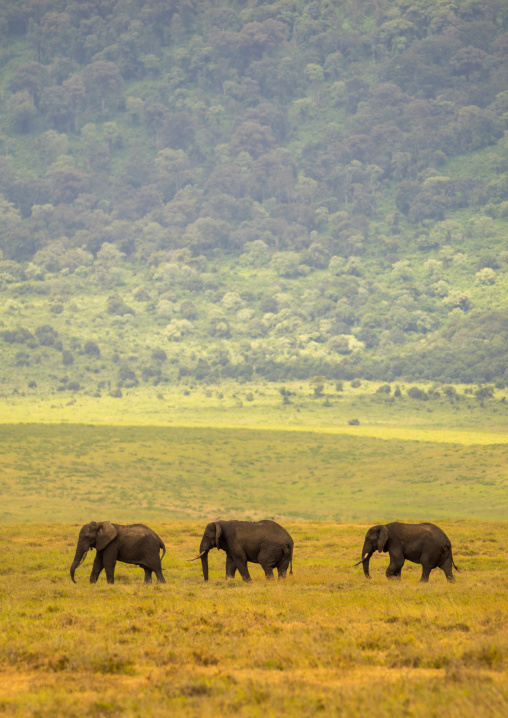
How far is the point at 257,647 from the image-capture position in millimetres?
14586

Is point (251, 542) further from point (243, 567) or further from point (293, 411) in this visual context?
point (293, 411)

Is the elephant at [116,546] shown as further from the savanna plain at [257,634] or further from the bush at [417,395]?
the bush at [417,395]

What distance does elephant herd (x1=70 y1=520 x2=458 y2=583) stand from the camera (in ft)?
77.0

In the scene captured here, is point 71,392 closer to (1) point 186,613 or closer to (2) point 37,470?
(2) point 37,470

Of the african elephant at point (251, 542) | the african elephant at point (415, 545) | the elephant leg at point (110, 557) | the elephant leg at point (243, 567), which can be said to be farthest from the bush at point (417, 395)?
the elephant leg at point (110, 557)

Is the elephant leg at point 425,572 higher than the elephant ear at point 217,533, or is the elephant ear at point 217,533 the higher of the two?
the elephant ear at point 217,533

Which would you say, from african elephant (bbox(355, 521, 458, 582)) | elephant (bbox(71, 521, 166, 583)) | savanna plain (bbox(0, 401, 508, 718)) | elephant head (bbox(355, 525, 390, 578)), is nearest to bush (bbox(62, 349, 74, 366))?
savanna plain (bbox(0, 401, 508, 718))

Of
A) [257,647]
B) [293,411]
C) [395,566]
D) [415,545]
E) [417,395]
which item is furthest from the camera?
[417,395]

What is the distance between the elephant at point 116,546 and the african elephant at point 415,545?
615cm

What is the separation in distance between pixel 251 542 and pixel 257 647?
9.31 metres

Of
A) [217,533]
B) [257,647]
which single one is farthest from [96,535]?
[257,647]

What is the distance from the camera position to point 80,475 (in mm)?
88125

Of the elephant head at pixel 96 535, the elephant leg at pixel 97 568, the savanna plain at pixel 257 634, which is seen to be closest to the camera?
the savanna plain at pixel 257 634

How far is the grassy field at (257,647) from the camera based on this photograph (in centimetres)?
1153
